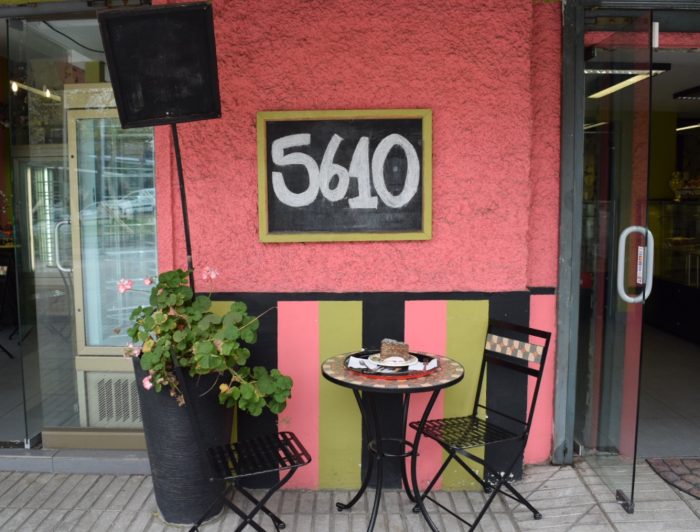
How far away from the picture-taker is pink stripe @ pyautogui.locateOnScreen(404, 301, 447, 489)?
3703 mm

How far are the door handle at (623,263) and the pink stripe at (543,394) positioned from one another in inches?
15.3

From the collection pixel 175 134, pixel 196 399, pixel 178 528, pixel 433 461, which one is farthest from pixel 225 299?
pixel 433 461

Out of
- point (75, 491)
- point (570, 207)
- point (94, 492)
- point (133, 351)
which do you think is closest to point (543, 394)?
point (570, 207)

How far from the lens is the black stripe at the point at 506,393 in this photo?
12.2 ft

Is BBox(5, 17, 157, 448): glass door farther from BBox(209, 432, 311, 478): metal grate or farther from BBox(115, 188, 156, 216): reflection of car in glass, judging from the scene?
BBox(209, 432, 311, 478): metal grate

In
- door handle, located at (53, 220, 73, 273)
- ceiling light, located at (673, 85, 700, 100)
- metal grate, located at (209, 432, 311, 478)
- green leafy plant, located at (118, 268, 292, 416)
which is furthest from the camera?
ceiling light, located at (673, 85, 700, 100)

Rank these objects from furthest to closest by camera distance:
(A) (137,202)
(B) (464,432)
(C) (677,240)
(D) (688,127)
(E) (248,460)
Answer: (D) (688,127), (C) (677,240), (A) (137,202), (B) (464,432), (E) (248,460)

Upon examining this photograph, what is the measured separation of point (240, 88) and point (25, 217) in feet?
5.85

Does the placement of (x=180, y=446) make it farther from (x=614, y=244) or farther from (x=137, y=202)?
(x=614, y=244)

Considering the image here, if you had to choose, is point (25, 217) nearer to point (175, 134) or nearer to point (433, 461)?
point (175, 134)

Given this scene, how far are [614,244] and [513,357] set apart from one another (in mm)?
917

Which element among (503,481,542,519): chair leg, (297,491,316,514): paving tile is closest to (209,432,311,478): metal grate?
(297,491,316,514): paving tile

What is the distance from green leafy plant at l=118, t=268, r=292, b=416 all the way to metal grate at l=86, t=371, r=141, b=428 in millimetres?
1089

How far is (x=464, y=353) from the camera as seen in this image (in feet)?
12.2
